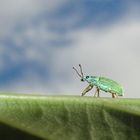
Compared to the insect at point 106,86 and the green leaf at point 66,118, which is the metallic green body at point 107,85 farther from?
the green leaf at point 66,118

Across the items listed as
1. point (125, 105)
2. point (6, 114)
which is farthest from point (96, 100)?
point (6, 114)

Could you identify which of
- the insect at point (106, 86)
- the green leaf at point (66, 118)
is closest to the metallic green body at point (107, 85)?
the insect at point (106, 86)

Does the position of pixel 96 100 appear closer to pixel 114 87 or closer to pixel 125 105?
pixel 125 105

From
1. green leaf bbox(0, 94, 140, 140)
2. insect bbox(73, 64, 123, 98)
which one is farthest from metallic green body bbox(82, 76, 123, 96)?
green leaf bbox(0, 94, 140, 140)

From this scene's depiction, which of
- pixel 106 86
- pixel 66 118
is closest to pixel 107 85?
pixel 106 86

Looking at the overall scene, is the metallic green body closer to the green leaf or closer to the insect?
the insect

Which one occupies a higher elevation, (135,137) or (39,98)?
(39,98)

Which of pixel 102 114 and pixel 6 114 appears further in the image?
pixel 102 114

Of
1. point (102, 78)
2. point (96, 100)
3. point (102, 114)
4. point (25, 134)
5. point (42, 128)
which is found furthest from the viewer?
point (102, 78)
